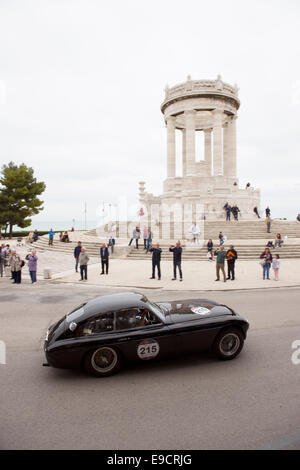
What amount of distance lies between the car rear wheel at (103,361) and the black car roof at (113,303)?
672 millimetres

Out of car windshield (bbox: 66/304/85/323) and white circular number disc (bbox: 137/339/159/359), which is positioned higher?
car windshield (bbox: 66/304/85/323)

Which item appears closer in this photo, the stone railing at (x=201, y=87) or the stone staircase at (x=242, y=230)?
the stone staircase at (x=242, y=230)

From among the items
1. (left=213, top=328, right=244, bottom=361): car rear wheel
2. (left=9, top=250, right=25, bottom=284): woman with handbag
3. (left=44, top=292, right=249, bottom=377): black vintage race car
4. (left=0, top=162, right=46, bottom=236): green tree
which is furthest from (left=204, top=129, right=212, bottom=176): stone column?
(left=44, top=292, right=249, bottom=377): black vintage race car

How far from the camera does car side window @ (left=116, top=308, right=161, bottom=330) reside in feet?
17.5

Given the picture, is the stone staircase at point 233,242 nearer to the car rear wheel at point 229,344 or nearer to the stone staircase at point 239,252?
the stone staircase at point 239,252

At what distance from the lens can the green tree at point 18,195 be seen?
138ft

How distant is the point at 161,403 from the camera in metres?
4.38

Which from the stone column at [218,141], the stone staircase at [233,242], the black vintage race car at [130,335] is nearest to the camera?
the black vintage race car at [130,335]

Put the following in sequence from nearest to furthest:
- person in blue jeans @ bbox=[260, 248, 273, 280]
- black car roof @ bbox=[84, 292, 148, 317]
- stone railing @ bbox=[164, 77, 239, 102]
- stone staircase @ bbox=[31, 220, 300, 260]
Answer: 1. black car roof @ bbox=[84, 292, 148, 317]
2. person in blue jeans @ bbox=[260, 248, 273, 280]
3. stone staircase @ bbox=[31, 220, 300, 260]
4. stone railing @ bbox=[164, 77, 239, 102]

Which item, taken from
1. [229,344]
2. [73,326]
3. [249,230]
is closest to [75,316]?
[73,326]

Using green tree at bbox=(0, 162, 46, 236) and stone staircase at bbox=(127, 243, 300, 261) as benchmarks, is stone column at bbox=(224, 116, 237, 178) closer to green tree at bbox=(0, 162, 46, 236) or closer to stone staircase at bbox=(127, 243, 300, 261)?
stone staircase at bbox=(127, 243, 300, 261)

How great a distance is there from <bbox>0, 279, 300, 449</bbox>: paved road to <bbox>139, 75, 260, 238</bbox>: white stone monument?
104 feet

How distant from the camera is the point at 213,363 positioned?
5.63 meters

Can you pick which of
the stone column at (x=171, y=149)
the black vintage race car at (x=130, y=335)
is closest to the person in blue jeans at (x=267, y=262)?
the black vintage race car at (x=130, y=335)
